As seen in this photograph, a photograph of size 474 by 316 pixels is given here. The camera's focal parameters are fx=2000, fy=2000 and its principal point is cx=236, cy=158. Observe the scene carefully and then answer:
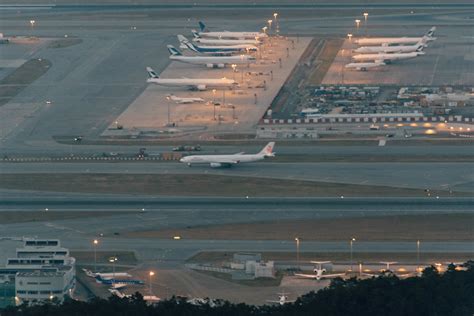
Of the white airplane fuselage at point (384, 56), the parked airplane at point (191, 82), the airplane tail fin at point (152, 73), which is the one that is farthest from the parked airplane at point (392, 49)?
the airplane tail fin at point (152, 73)

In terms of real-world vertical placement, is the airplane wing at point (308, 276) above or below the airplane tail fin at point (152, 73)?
below

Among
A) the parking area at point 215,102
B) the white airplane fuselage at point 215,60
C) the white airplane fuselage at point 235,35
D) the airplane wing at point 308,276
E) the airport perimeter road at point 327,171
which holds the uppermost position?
the white airplane fuselage at point 235,35

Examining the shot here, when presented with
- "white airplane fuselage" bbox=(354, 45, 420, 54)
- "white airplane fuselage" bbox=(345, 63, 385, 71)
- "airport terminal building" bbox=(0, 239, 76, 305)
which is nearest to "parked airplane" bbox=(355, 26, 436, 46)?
"white airplane fuselage" bbox=(354, 45, 420, 54)

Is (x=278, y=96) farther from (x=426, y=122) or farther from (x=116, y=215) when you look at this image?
(x=116, y=215)

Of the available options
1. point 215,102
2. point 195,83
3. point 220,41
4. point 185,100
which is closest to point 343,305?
point 215,102

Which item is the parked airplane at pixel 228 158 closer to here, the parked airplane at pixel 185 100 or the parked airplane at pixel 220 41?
the parked airplane at pixel 185 100

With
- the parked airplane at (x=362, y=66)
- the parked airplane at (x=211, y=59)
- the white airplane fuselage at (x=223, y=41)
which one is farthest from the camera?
the white airplane fuselage at (x=223, y=41)
